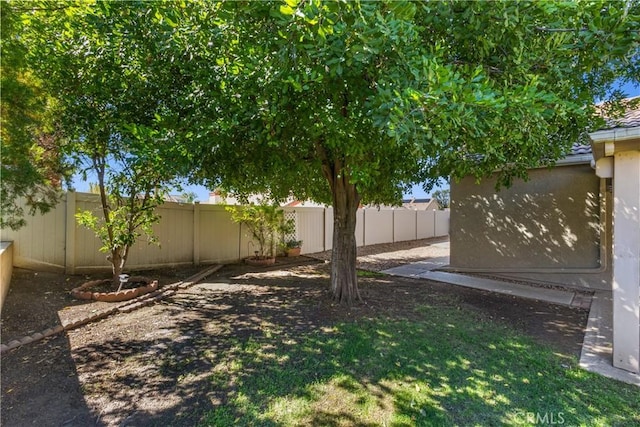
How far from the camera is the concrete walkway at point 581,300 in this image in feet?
11.7

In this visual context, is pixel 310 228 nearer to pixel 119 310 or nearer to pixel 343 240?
pixel 343 240

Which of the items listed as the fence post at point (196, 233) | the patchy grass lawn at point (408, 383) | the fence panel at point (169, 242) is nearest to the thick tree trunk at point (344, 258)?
the patchy grass lawn at point (408, 383)

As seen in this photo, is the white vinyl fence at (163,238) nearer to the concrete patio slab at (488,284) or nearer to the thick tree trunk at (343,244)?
the concrete patio slab at (488,284)

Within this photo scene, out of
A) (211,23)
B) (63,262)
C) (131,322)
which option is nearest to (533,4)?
(211,23)

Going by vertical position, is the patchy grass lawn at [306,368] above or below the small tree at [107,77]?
below

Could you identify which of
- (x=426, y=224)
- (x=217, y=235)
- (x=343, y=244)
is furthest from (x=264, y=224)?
(x=426, y=224)

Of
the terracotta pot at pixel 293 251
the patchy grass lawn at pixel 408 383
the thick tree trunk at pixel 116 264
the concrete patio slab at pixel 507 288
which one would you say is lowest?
the patchy grass lawn at pixel 408 383

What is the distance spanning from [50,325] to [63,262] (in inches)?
122

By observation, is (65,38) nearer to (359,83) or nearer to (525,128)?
(359,83)

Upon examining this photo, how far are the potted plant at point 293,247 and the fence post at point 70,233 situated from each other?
19.1 ft

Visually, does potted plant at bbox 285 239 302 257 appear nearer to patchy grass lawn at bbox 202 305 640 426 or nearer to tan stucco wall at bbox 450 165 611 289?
tan stucco wall at bbox 450 165 611 289

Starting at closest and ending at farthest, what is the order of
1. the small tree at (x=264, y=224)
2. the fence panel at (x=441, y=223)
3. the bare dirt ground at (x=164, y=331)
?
the bare dirt ground at (x=164, y=331) → the small tree at (x=264, y=224) → the fence panel at (x=441, y=223)

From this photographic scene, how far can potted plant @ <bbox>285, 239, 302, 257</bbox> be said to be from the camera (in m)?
10.8

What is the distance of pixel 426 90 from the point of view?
2.52m
